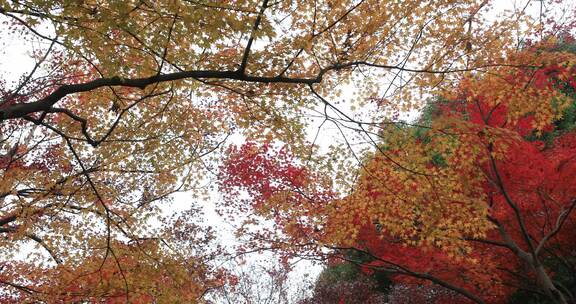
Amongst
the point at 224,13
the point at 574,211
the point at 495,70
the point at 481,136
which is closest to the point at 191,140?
the point at 224,13

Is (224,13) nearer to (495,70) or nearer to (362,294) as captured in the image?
(495,70)

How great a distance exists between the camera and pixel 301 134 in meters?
6.46

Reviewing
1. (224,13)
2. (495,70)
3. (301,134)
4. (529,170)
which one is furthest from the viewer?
(529,170)

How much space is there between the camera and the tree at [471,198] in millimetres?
6398

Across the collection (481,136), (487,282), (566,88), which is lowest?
(487,282)

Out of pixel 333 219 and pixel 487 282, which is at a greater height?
pixel 333 219

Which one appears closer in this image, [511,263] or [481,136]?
[481,136]

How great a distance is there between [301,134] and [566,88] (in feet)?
55.7

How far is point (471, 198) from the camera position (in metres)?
6.61

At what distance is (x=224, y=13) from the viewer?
13.9ft

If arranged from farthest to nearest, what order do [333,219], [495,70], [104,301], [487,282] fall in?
[487,282]
[333,219]
[104,301]
[495,70]

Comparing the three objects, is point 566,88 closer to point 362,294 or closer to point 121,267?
point 362,294

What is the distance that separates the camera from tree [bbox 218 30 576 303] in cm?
640

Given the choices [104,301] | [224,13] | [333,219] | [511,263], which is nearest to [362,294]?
[511,263]
